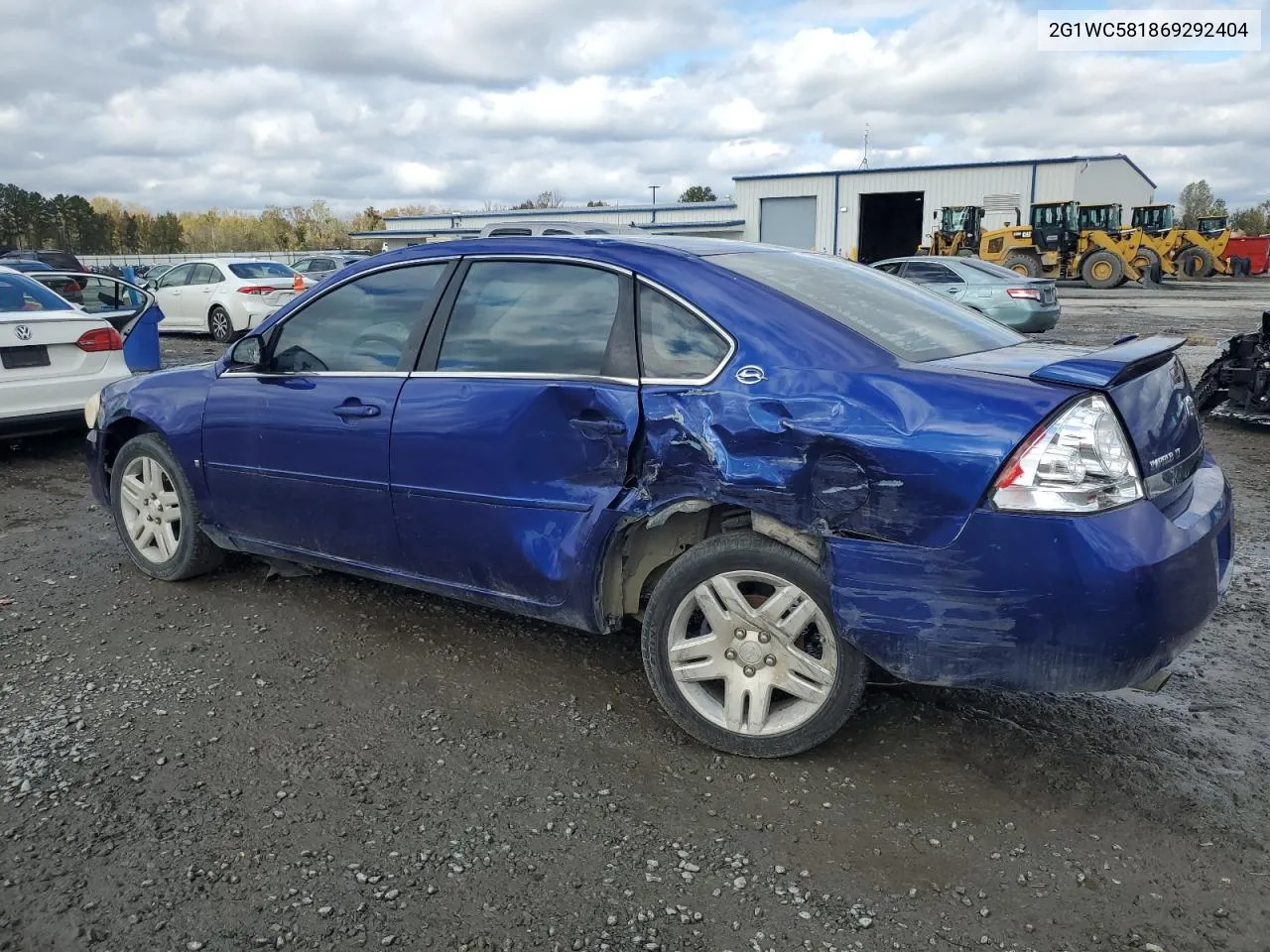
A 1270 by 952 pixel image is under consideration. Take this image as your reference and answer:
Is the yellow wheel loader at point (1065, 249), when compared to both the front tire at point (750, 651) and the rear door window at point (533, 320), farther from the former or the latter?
the front tire at point (750, 651)

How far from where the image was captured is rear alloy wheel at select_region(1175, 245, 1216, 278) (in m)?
32.8

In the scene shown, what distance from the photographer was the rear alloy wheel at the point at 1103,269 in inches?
1225

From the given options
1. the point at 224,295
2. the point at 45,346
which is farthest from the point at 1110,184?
the point at 45,346

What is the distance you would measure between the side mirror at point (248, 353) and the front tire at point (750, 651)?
218 centimetres

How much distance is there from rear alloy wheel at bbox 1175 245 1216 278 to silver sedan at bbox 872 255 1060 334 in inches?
803

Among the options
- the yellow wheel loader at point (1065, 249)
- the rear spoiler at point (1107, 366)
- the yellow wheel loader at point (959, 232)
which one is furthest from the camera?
the yellow wheel loader at point (959, 232)

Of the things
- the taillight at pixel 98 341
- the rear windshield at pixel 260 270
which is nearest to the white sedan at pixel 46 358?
the taillight at pixel 98 341

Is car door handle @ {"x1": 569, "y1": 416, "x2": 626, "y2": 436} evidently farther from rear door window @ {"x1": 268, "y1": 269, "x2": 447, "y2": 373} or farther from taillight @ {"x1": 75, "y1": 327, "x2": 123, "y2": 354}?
taillight @ {"x1": 75, "y1": 327, "x2": 123, "y2": 354}

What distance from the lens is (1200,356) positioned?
13.5m

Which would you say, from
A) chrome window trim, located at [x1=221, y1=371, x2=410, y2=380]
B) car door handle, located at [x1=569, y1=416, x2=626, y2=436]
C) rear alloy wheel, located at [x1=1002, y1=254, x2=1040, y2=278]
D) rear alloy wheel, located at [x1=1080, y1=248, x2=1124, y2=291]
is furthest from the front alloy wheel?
rear alloy wheel, located at [x1=1080, y1=248, x2=1124, y2=291]

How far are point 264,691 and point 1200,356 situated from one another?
13671mm

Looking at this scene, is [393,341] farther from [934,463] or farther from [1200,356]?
[1200,356]

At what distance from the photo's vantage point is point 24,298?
25.2 feet

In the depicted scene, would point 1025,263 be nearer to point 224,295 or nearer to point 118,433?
point 224,295
